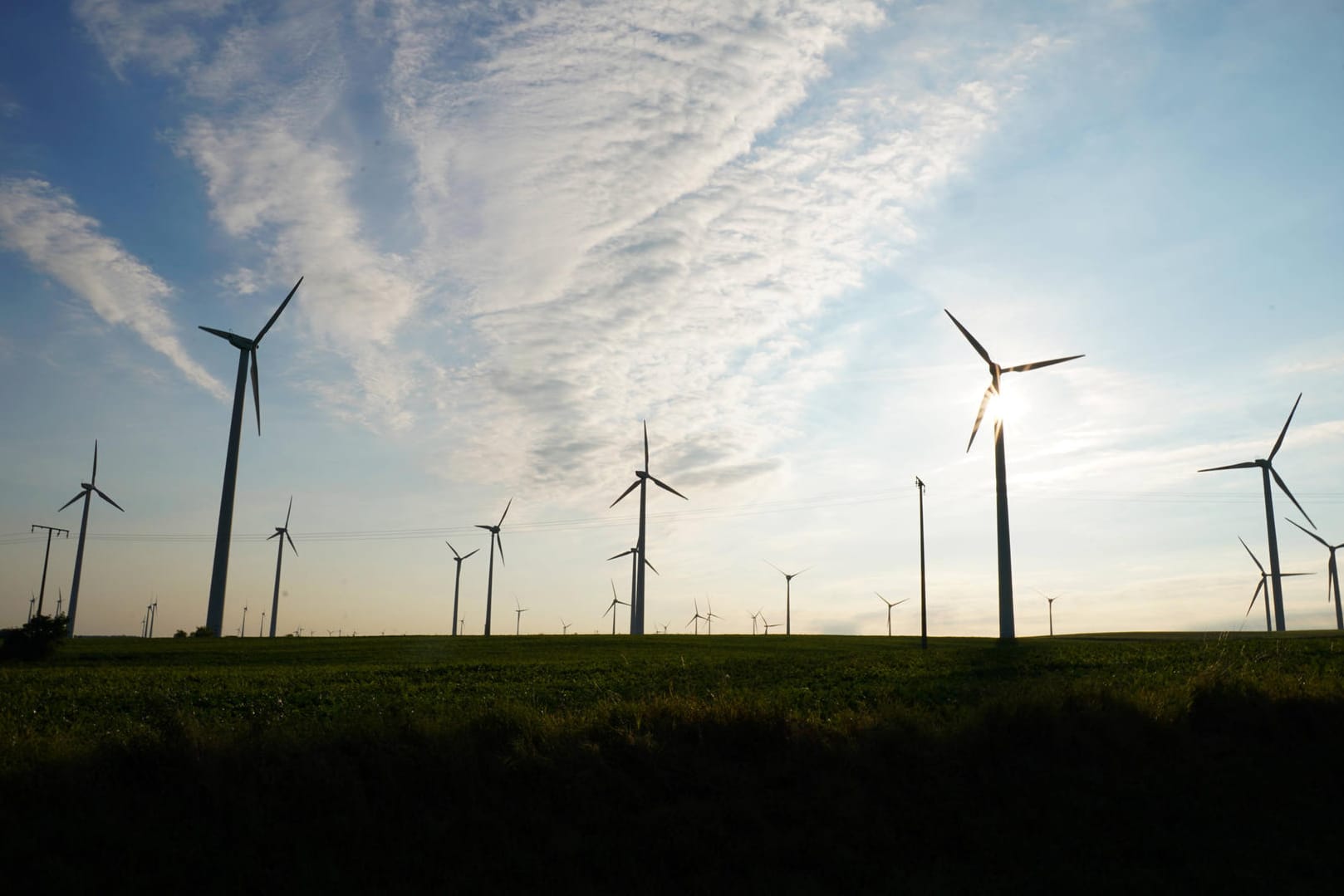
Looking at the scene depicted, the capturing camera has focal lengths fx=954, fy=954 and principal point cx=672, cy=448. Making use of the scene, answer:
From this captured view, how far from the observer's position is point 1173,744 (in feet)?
80.3

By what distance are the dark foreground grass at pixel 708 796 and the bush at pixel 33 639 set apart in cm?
3071

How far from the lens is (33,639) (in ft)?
183

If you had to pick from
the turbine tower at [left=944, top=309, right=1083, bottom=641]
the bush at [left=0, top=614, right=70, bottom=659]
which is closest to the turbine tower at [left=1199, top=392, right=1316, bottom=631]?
the turbine tower at [left=944, top=309, right=1083, bottom=641]

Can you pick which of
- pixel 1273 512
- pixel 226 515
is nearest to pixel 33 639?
pixel 226 515

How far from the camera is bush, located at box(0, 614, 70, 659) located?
5506 cm

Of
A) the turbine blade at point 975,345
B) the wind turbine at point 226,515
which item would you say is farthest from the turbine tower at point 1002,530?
the wind turbine at point 226,515

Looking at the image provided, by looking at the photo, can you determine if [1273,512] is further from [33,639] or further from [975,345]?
[33,639]

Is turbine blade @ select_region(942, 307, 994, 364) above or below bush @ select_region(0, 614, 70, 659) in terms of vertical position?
above

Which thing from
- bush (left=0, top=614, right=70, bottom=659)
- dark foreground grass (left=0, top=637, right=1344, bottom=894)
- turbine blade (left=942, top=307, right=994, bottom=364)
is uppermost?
turbine blade (left=942, top=307, right=994, bottom=364)

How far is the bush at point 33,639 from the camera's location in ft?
181

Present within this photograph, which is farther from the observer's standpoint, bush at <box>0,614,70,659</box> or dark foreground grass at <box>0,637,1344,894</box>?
bush at <box>0,614,70,659</box>

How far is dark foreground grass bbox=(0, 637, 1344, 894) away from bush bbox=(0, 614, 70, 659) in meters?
30.7

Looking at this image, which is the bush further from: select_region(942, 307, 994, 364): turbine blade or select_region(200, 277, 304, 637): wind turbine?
select_region(942, 307, 994, 364): turbine blade

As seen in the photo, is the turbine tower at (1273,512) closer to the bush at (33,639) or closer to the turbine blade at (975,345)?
the turbine blade at (975,345)
